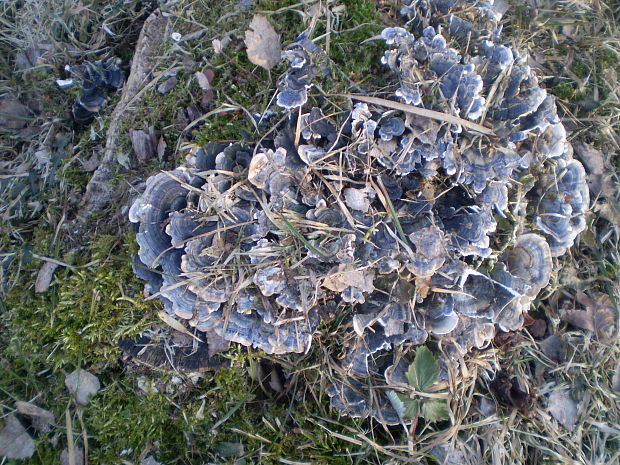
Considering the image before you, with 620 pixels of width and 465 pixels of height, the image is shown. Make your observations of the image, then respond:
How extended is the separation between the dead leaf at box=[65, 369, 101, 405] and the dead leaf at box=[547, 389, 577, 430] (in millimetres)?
3238

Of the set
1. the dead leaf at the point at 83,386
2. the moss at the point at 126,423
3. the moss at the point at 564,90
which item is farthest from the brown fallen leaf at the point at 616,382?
the dead leaf at the point at 83,386

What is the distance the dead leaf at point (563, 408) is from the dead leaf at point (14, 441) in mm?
3675

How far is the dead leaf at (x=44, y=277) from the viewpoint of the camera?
10.8 feet

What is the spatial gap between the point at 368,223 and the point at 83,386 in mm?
2278

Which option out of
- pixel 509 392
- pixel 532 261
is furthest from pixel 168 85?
pixel 509 392

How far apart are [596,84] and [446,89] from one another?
5.88 feet

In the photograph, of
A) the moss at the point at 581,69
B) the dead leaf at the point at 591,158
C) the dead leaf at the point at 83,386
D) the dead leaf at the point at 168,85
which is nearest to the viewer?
the dead leaf at the point at 83,386

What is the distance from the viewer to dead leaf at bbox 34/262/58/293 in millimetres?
3281

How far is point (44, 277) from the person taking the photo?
3.31m

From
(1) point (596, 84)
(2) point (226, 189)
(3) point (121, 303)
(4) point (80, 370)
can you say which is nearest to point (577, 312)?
(1) point (596, 84)

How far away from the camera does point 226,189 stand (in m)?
2.85

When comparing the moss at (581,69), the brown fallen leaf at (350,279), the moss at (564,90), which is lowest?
the brown fallen leaf at (350,279)

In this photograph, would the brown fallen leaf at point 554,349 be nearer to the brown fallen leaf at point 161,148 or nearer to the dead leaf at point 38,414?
the brown fallen leaf at point 161,148

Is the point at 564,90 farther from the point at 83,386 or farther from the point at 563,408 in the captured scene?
the point at 83,386
